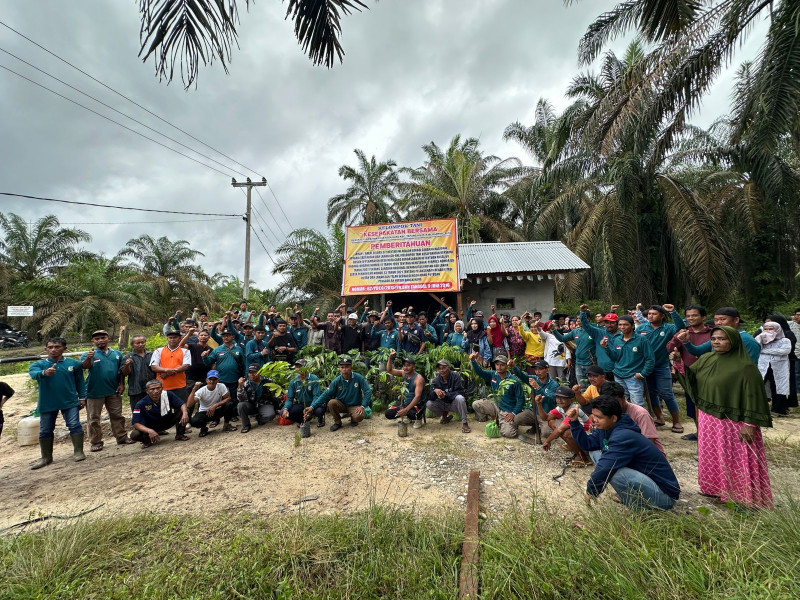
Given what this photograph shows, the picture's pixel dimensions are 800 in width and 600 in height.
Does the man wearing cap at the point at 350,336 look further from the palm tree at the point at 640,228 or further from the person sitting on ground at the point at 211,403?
the palm tree at the point at 640,228

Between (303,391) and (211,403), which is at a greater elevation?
(303,391)

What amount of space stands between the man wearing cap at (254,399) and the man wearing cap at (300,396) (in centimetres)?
38

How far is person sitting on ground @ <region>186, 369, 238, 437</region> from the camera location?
604cm

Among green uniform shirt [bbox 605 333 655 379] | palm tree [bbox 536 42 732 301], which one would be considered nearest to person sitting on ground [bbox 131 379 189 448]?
green uniform shirt [bbox 605 333 655 379]

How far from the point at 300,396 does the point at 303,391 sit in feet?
0.37

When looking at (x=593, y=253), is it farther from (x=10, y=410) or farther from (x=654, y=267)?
(x=10, y=410)

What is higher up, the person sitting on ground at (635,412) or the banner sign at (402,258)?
the banner sign at (402,258)

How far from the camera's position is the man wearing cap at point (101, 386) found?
221 inches

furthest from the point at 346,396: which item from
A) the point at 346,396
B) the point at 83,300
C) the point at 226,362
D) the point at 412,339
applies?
the point at 83,300

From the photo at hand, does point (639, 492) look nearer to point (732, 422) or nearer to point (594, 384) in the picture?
point (732, 422)

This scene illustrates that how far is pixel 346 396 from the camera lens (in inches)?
246

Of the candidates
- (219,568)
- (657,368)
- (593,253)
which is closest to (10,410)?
(219,568)

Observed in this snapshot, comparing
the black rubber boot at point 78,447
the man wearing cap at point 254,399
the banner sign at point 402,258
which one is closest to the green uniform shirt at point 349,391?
the man wearing cap at point 254,399

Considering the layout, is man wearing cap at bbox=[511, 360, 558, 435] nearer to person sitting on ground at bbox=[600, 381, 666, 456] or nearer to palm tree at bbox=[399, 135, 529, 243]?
person sitting on ground at bbox=[600, 381, 666, 456]
